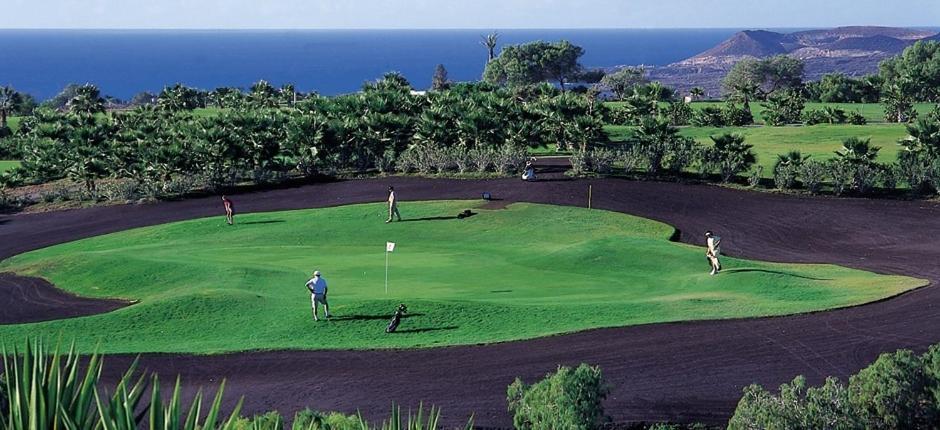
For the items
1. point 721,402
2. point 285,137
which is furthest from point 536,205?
point 721,402

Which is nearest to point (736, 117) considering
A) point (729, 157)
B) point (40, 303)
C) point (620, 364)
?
point (729, 157)

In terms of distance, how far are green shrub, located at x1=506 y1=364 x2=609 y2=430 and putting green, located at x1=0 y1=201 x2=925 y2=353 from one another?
20.5 ft

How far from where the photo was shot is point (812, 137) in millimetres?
65062

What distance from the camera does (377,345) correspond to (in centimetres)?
2170

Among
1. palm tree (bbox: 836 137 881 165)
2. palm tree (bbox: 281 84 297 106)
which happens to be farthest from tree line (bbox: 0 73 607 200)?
palm tree (bbox: 281 84 297 106)

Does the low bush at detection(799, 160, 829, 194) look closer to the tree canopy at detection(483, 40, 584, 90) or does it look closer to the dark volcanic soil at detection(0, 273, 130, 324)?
the dark volcanic soil at detection(0, 273, 130, 324)

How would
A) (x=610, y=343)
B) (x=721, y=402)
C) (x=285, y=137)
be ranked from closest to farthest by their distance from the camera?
1. (x=721, y=402)
2. (x=610, y=343)
3. (x=285, y=137)

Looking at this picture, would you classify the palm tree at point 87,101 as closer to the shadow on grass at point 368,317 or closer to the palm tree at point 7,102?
the palm tree at point 7,102

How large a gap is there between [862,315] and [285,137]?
126 ft

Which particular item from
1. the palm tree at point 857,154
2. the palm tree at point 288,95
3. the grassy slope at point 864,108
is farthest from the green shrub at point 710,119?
the palm tree at point 288,95

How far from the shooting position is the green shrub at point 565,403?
14.7 m

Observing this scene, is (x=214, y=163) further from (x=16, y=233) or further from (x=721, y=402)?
(x=721, y=402)

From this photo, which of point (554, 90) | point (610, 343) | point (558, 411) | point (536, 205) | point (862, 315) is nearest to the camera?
point (558, 411)

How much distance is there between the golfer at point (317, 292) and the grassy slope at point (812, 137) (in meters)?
38.0
